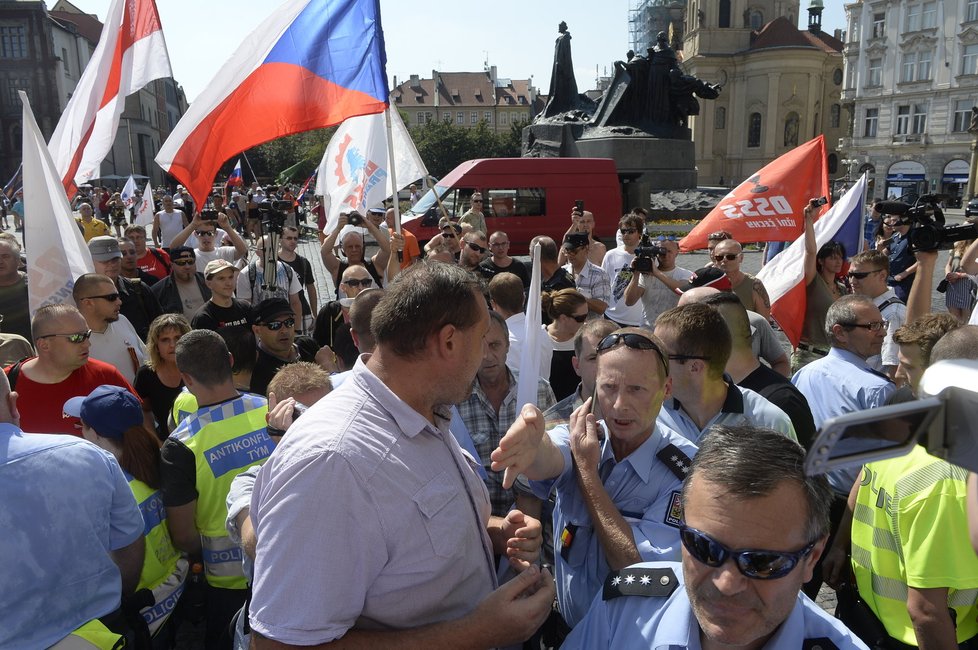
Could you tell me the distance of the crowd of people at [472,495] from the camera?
153 cm

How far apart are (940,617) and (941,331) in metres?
1.47

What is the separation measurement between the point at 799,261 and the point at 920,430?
208 inches

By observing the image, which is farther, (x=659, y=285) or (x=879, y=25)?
(x=879, y=25)

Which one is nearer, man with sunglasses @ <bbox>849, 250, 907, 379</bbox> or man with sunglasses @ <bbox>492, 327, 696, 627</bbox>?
man with sunglasses @ <bbox>492, 327, 696, 627</bbox>

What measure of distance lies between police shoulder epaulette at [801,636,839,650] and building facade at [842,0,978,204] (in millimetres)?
55219

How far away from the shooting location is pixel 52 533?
220cm

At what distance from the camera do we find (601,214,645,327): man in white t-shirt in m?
6.26

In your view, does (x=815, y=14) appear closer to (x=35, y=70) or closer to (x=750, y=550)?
(x=35, y=70)

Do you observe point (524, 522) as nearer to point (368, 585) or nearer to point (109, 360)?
point (368, 585)

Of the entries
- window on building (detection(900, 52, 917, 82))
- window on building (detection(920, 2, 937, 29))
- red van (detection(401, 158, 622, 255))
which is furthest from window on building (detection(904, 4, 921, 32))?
red van (detection(401, 158, 622, 255))

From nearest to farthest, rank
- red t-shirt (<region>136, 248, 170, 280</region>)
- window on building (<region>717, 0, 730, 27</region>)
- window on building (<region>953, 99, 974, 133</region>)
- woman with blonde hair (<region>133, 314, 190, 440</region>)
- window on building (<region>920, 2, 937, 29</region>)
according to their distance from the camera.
→ woman with blonde hair (<region>133, 314, 190, 440</region>) < red t-shirt (<region>136, 248, 170, 280</region>) < window on building (<region>953, 99, 974, 133</region>) < window on building (<region>920, 2, 937, 29</region>) < window on building (<region>717, 0, 730, 27</region>)

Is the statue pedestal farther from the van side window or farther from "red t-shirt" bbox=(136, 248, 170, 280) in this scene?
"red t-shirt" bbox=(136, 248, 170, 280)

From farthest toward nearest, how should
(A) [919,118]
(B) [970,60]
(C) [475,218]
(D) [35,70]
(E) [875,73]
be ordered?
1. (E) [875,73]
2. (D) [35,70]
3. (A) [919,118]
4. (B) [970,60]
5. (C) [475,218]

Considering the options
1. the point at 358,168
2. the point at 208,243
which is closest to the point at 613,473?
the point at 358,168
